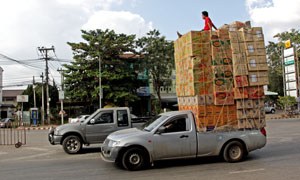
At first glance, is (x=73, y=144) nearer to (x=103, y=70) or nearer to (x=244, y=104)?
(x=244, y=104)

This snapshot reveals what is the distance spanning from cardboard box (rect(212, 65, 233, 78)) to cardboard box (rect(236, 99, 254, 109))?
2.66 feet

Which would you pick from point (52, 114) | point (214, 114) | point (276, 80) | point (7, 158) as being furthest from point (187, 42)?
point (276, 80)

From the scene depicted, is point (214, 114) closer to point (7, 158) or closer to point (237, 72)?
point (237, 72)

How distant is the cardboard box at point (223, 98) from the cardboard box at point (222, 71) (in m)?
0.51

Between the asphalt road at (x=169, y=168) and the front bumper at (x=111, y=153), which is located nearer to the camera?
the asphalt road at (x=169, y=168)

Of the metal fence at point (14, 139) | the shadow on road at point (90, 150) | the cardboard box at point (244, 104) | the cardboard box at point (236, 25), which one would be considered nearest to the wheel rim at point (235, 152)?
the cardboard box at point (244, 104)

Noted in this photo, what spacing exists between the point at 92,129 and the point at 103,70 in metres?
24.0

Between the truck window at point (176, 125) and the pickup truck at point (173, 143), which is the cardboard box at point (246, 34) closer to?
the pickup truck at point (173, 143)

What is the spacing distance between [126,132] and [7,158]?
5.38m

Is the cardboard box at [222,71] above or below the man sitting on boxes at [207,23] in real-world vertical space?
below

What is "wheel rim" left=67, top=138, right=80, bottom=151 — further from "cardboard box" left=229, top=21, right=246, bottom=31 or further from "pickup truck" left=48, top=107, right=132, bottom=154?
"cardboard box" left=229, top=21, right=246, bottom=31

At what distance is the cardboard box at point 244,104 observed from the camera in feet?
30.1

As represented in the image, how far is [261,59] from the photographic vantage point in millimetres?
9266

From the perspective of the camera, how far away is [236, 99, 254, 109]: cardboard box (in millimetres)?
9164
